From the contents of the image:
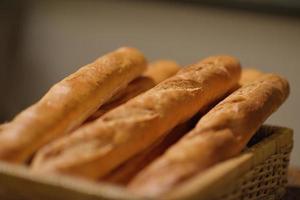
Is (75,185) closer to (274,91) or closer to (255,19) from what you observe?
(274,91)

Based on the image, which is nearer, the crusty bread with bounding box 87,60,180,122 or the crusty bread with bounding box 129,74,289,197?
the crusty bread with bounding box 129,74,289,197

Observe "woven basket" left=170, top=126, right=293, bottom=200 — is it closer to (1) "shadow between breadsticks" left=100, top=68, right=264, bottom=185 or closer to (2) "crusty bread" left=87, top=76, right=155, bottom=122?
(1) "shadow between breadsticks" left=100, top=68, right=264, bottom=185

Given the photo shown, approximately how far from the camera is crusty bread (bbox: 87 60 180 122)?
3.86 feet

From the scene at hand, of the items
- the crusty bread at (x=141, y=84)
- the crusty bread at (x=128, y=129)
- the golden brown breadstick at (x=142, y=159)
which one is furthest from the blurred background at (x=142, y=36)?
the golden brown breadstick at (x=142, y=159)

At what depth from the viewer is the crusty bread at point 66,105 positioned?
2.96 ft

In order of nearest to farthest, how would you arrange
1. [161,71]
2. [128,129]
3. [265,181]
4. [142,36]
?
[128,129]
[265,181]
[161,71]
[142,36]

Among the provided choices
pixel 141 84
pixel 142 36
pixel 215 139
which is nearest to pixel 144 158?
pixel 215 139

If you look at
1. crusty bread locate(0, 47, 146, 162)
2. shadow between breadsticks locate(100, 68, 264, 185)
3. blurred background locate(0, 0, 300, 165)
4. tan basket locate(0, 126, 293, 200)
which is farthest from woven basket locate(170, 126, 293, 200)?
blurred background locate(0, 0, 300, 165)

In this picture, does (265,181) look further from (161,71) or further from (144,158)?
(161,71)

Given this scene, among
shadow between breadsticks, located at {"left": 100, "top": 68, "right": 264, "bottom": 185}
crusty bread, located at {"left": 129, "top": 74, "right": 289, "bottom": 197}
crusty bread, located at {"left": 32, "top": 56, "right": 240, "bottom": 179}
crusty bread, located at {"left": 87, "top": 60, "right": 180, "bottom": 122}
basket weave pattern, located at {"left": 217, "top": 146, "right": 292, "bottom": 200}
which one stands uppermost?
crusty bread, located at {"left": 32, "top": 56, "right": 240, "bottom": 179}

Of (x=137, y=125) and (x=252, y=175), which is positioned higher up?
(x=137, y=125)

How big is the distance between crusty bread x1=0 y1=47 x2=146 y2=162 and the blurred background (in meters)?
0.61

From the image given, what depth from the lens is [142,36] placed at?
200cm

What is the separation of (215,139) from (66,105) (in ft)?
0.92
